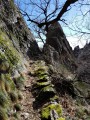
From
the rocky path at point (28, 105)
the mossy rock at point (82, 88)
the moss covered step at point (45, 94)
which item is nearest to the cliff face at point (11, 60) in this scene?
the rocky path at point (28, 105)

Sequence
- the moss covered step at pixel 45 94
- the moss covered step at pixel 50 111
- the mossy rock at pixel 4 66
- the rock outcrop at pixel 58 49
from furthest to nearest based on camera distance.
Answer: the rock outcrop at pixel 58 49
the moss covered step at pixel 45 94
the mossy rock at pixel 4 66
the moss covered step at pixel 50 111

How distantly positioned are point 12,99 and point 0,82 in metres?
0.64

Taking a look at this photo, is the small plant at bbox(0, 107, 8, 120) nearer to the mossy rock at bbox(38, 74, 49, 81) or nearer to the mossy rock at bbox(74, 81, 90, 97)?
the mossy rock at bbox(38, 74, 49, 81)

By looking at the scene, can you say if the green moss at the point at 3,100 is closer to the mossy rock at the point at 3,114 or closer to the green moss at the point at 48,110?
the mossy rock at the point at 3,114

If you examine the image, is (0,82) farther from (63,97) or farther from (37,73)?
(37,73)

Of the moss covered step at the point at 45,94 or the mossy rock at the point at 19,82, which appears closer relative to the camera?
the moss covered step at the point at 45,94

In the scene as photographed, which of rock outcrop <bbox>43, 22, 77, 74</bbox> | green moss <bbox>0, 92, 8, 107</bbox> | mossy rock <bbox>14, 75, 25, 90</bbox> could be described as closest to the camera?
green moss <bbox>0, 92, 8, 107</bbox>

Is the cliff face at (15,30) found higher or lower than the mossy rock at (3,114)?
higher

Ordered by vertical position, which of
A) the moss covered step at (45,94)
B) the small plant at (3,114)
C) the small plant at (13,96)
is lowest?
the moss covered step at (45,94)

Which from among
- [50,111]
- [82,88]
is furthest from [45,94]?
[82,88]

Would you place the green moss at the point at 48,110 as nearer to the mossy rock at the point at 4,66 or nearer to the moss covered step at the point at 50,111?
the moss covered step at the point at 50,111

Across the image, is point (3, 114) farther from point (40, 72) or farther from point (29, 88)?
point (40, 72)

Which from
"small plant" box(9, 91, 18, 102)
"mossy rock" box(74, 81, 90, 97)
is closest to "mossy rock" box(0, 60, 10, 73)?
"small plant" box(9, 91, 18, 102)

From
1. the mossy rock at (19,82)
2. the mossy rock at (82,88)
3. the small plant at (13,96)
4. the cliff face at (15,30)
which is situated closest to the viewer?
the small plant at (13,96)
